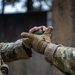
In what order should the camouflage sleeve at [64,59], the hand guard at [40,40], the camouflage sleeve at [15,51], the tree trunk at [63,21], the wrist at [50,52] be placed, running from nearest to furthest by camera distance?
1. the camouflage sleeve at [64,59]
2. the wrist at [50,52]
3. the hand guard at [40,40]
4. the camouflage sleeve at [15,51]
5. the tree trunk at [63,21]

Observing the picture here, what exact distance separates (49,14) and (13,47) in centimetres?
322

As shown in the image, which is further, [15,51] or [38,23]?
[38,23]

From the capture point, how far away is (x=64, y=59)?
8.32 ft

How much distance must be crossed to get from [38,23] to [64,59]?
4.12m

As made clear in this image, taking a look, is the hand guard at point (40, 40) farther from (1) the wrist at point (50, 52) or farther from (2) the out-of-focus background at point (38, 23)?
(2) the out-of-focus background at point (38, 23)

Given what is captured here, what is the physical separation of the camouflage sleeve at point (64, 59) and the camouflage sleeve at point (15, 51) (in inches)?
27.8

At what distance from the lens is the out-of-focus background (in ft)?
16.8

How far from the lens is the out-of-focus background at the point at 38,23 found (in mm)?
5117

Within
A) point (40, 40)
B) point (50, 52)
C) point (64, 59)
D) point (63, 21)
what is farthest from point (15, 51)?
point (63, 21)

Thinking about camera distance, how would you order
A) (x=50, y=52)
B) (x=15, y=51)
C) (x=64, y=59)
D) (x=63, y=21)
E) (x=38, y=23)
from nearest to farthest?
1. (x=64, y=59)
2. (x=50, y=52)
3. (x=15, y=51)
4. (x=63, y=21)
5. (x=38, y=23)

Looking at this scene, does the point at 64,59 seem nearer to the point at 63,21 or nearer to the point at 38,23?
the point at 63,21

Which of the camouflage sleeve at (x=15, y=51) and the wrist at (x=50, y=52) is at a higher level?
the wrist at (x=50, y=52)

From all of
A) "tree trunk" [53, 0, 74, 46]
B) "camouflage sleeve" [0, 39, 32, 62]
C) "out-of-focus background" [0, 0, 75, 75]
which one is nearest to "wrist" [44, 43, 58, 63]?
"camouflage sleeve" [0, 39, 32, 62]

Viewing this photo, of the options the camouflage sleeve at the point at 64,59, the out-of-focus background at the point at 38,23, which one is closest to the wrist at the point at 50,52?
the camouflage sleeve at the point at 64,59
